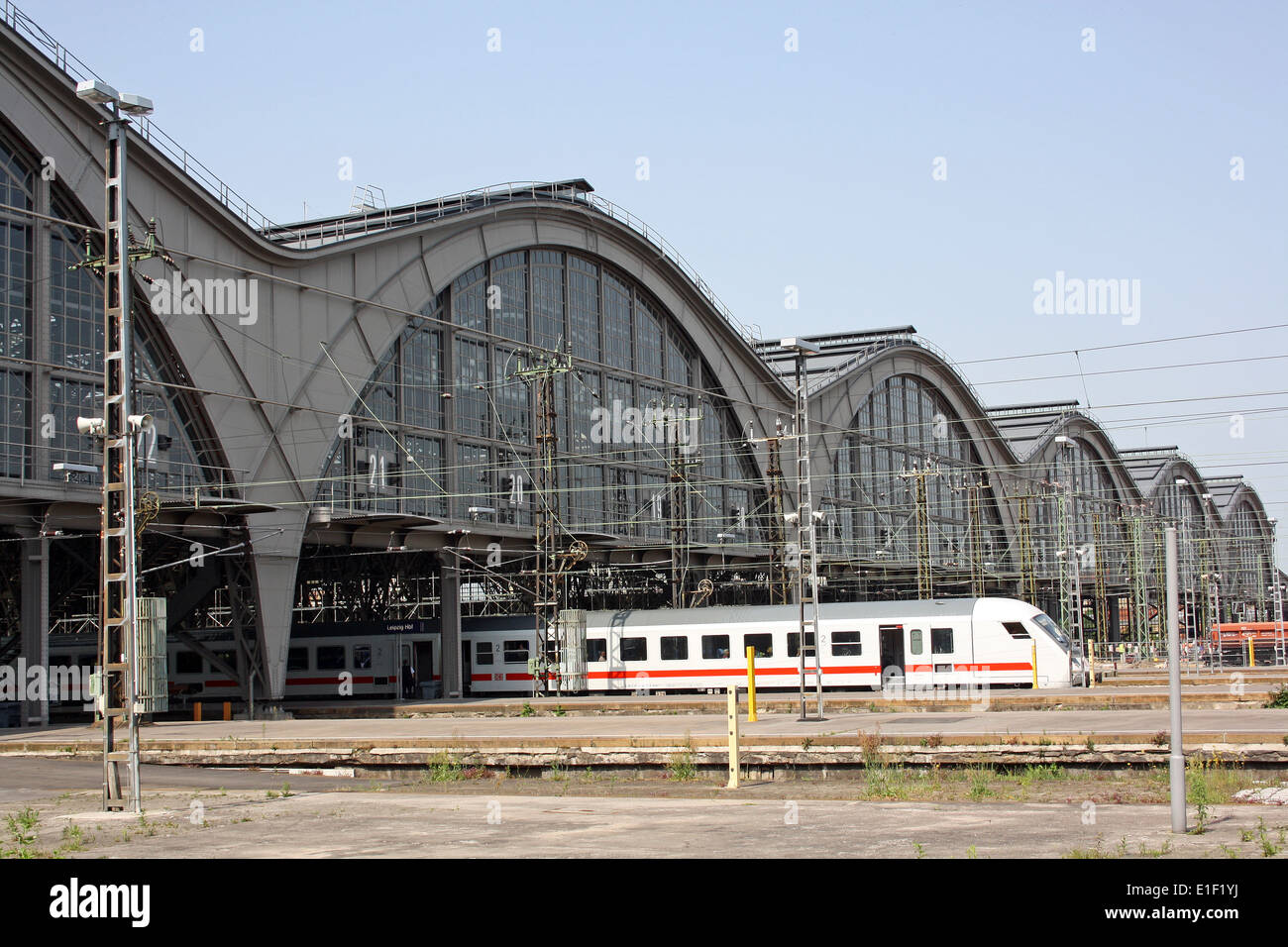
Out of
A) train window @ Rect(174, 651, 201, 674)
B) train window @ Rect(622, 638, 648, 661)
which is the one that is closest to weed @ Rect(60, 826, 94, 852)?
train window @ Rect(622, 638, 648, 661)

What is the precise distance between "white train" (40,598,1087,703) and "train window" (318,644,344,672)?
0.19 feet

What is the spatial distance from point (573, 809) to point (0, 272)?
29001 mm

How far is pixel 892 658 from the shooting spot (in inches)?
1730

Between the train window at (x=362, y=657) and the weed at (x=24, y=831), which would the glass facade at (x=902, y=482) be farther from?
the weed at (x=24, y=831)

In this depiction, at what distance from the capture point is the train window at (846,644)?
4459 centimetres

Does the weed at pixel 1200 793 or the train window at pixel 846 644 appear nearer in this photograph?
the weed at pixel 1200 793

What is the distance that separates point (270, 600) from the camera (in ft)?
148

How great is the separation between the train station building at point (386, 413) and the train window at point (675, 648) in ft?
15.7

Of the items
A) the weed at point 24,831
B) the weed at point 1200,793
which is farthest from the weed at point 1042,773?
the weed at point 24,831

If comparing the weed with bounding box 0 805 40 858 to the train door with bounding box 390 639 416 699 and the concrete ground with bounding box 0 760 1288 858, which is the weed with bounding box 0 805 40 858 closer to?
the concrete ground with bounding box 0 760 1288 858

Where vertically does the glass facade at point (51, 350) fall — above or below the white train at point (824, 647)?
above

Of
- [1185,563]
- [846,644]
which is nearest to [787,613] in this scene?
[846,644]

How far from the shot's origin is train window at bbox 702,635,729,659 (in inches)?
1821
